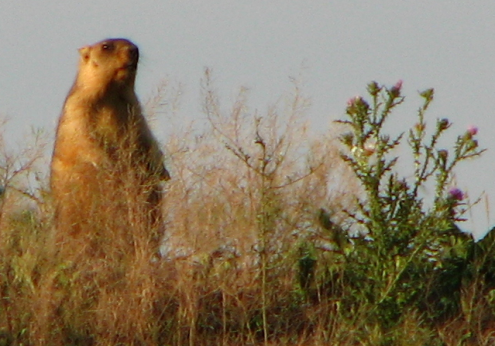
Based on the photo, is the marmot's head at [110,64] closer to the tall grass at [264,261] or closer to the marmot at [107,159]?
the marmot at [107,159]

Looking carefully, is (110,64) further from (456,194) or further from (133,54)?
(456,194)

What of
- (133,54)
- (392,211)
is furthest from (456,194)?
(133,54)

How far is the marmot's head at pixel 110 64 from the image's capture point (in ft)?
28.7

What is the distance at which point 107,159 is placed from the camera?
717 centimetres

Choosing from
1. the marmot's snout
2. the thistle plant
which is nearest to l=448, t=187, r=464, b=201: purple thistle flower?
the thistle plant

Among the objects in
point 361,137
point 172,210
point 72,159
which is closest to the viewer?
point 361,137

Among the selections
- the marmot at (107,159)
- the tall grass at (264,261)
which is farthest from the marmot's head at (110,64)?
the tall grass at (264,261)

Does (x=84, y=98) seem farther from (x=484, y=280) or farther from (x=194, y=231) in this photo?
(x=484, y=280)

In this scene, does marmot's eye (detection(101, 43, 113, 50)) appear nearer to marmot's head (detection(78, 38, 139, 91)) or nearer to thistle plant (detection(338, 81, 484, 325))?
marmot's head (detection(78, 38, 139, 91))

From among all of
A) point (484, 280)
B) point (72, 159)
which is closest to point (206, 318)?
point (484, 280)

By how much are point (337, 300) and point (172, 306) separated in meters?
0.95

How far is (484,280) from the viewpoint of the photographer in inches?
255

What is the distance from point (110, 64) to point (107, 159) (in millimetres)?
1944

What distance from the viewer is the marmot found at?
6430 millimetres
